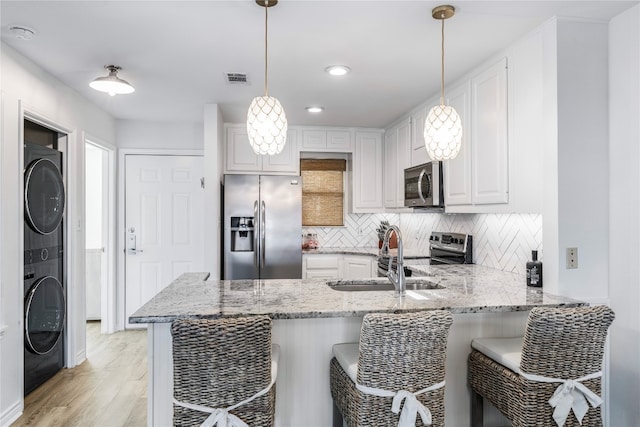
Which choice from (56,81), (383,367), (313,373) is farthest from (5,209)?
(383,367)

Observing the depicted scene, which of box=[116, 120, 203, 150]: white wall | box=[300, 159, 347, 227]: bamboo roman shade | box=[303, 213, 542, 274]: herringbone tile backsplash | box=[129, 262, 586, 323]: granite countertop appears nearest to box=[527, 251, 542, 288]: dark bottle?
box=[129, 262, 586, 323]: granite countertop

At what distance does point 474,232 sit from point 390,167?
4.61ft

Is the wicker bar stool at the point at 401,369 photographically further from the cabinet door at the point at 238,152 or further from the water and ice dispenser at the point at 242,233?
the cabinet door at the point at 238,152

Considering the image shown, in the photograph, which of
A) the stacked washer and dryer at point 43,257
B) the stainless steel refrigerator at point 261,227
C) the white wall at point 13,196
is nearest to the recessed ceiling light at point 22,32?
the white wall at point 13,196

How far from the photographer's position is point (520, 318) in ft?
7.04

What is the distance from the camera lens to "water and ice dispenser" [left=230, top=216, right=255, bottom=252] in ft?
13.6

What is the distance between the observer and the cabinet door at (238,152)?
457 centimetres

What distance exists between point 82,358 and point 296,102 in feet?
9.81

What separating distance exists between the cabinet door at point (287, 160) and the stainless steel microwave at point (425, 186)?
4.42 feet

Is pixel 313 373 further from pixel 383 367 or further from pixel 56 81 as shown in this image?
pixel 56 81

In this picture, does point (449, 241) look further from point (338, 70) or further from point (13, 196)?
point (13, 196)

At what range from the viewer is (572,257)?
2207mm

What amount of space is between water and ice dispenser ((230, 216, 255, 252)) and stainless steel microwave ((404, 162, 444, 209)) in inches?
61.4

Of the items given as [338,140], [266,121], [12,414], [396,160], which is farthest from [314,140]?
[12,414]
